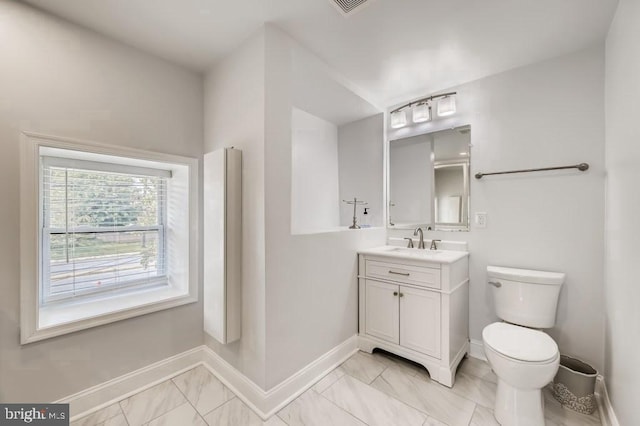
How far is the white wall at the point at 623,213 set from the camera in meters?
1.21

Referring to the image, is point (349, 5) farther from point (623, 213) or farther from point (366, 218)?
point (366, 218)

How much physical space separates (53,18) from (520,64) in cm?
319

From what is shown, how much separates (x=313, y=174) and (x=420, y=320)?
1830mm

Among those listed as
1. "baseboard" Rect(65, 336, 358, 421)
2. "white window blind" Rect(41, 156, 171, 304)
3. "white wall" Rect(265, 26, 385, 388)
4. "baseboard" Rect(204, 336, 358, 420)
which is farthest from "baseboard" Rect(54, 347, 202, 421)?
"white wall" Rect(265, 26, 385, 388)

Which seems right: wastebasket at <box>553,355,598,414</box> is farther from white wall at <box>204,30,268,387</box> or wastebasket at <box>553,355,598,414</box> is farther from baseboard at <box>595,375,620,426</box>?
white wall at <box>204,30,268,387</box>

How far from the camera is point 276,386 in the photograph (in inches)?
64.9

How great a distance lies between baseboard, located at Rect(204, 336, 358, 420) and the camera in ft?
5.27

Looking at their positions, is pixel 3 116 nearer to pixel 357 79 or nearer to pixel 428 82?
pixel 357 79

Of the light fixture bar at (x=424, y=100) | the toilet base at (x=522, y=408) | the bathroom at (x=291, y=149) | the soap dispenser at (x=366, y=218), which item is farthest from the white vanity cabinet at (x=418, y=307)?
the light fixture bar at (x=424, y=100)

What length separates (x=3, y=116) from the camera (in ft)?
4.52

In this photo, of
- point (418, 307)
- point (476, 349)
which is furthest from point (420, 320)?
point (476, 349)

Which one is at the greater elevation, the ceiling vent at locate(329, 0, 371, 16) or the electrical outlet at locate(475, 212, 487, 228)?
the ceiling vent at locate(329, 0, 371, 16)

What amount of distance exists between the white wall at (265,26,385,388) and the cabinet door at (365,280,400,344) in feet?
1.30

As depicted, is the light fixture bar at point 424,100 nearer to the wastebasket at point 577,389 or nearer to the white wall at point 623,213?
the white wall at point 623,213
